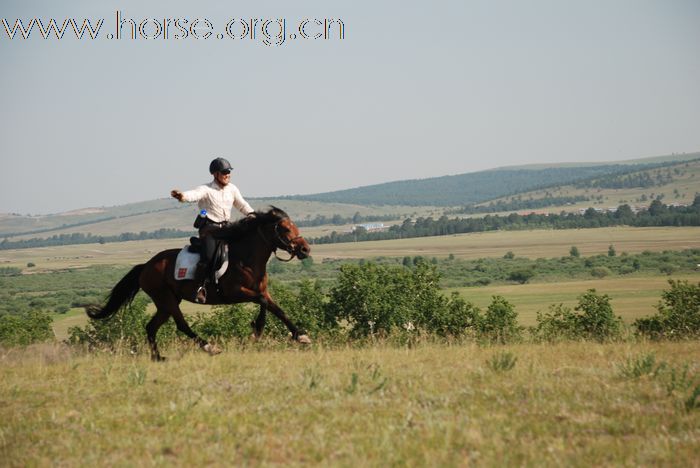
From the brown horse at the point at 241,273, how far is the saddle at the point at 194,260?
0.15 metres

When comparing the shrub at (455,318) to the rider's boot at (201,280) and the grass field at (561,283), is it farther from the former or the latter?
the rider's boot at (201,280)

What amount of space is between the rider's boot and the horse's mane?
0.57 m

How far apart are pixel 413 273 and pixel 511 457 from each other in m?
43.7

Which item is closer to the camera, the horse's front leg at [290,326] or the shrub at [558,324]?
the horse's front leg at [290,326]

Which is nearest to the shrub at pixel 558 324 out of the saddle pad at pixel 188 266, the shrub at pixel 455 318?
the shrub at pixel 455 318

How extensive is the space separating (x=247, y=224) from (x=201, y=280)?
48.6 inches

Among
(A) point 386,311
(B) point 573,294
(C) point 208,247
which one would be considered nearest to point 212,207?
(C) point 208,247

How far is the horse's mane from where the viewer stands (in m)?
13.4

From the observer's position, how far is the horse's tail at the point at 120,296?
14.7 meters

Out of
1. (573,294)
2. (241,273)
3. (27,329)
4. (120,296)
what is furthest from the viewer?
(573,294)

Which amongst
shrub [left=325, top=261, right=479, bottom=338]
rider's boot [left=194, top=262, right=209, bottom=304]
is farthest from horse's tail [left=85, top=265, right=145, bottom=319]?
shrub [left=325, top=261, right=479, bottom=338]

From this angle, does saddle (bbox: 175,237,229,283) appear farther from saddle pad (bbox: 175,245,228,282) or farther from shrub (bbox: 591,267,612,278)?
shrub (bbox: 591,267,612,278)

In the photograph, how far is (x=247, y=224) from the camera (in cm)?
1358

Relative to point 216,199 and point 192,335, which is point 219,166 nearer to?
point 216,199
